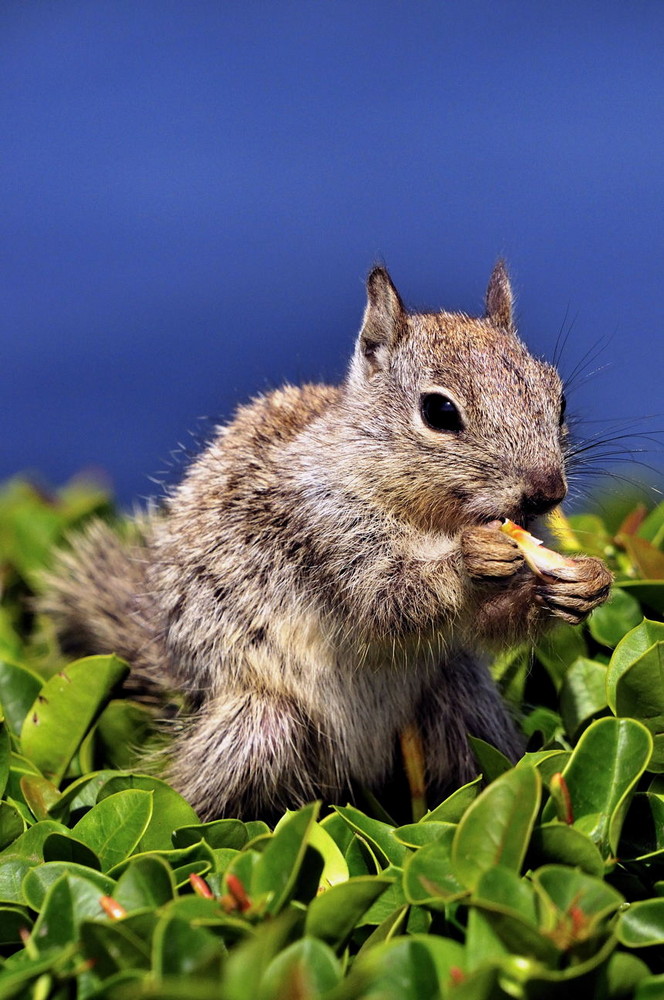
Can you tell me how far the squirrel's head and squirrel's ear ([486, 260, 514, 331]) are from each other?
19 centimetres

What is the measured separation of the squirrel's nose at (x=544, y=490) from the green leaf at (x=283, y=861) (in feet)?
4.22

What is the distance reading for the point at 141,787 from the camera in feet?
7.19

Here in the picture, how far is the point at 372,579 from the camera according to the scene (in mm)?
2783

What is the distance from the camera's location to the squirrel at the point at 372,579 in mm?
2680

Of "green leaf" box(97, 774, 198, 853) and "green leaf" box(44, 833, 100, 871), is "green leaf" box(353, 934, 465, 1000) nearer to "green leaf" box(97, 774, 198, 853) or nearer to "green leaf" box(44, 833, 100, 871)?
"green leaf" box(44, 833, 100, 871)

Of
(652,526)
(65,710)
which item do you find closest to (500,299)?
(652,526)

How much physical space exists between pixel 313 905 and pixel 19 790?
1171 mm

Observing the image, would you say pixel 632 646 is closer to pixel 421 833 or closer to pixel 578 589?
pixel 578 589

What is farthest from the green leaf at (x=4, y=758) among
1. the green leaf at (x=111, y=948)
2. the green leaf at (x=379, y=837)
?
the green leaf at (x=111, y=948)

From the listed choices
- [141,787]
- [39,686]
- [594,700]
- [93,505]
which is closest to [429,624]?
[594,700]

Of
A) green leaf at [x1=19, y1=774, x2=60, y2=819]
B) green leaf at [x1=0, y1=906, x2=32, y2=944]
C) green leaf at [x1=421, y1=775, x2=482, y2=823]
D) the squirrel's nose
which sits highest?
the squirrel's nose

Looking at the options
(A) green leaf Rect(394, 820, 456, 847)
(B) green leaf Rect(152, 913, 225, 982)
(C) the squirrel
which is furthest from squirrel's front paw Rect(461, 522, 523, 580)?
(B) green leaf Rect(152, 913, 225, 982)

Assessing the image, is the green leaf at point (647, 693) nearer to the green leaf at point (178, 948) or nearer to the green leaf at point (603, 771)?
the green leaf at point (603, 771)

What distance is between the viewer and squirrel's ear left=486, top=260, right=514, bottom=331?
3355 millimetres
